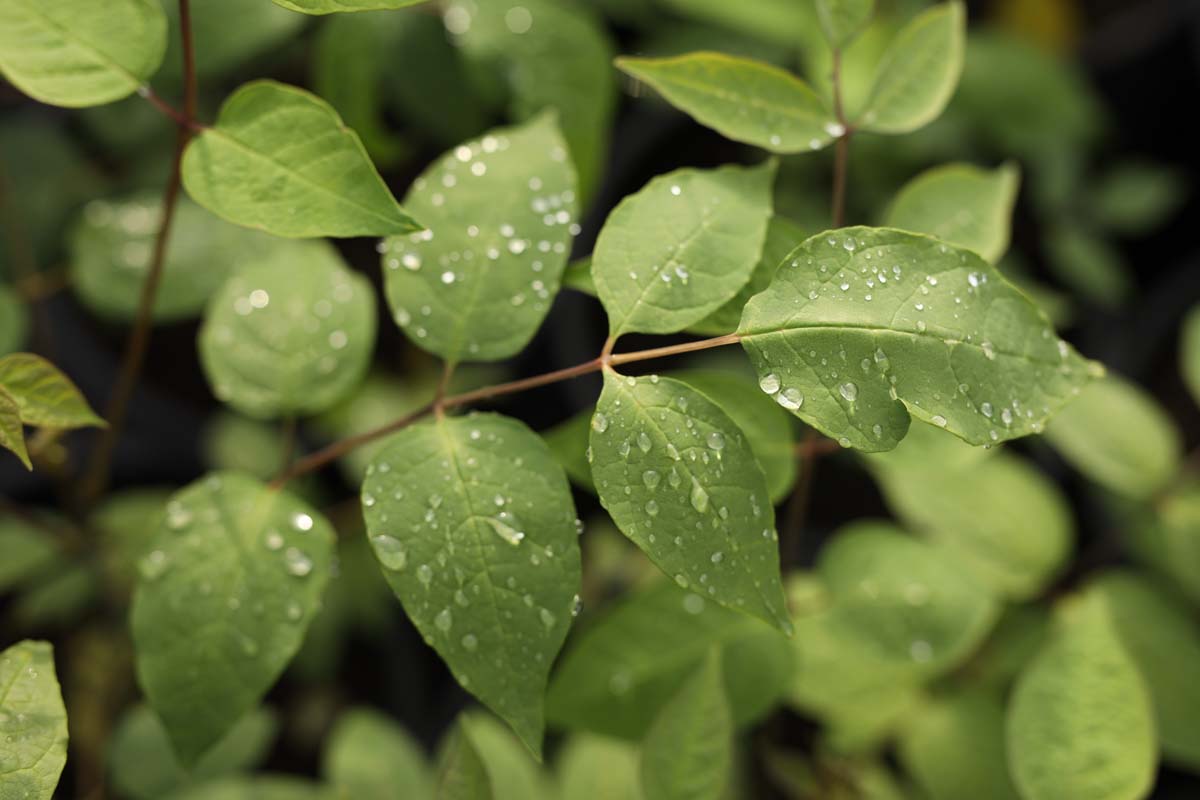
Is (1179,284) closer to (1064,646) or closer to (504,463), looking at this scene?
(1064,646)

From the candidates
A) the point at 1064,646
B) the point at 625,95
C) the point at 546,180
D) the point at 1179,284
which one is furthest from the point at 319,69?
the point at 1179,284

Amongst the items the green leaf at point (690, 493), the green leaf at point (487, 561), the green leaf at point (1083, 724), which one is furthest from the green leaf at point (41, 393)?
the green leaf at point (1083, 724)

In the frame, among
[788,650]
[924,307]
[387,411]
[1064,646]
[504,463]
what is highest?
[924,307]

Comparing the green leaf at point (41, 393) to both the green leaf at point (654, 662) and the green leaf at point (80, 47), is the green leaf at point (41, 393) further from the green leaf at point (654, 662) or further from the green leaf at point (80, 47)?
the green leaf at point (654, 662)

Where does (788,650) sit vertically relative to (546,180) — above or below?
below

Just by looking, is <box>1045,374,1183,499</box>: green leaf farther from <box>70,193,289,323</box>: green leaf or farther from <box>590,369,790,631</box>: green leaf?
<box>70,193,289,323</box>: green leaf

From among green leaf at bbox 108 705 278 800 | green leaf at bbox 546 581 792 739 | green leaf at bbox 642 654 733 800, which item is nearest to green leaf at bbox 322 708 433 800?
green leaf at bbox 108 705 278 800

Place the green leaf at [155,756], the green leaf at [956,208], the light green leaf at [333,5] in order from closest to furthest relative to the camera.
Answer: the light green leaf at [333,5], the green leaf at [956,208], the green leaf at [155,756]

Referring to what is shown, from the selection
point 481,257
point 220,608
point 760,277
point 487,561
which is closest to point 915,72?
point 760,277

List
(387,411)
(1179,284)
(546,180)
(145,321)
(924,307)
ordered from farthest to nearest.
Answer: (1179,284) < (387,411) < (145,321) < (546,180) < (924,307)
